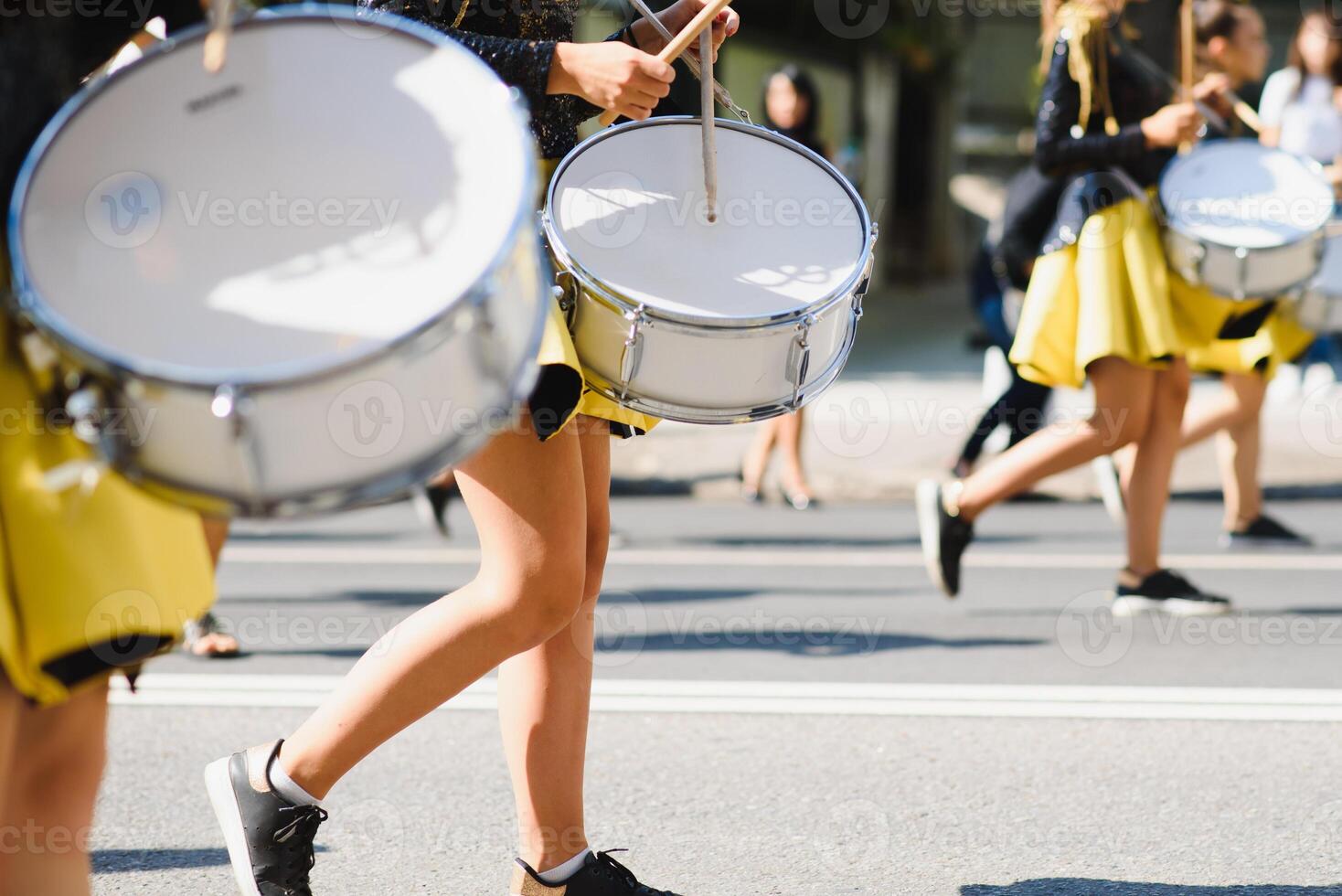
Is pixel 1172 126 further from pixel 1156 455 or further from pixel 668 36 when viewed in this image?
pixel 668 36

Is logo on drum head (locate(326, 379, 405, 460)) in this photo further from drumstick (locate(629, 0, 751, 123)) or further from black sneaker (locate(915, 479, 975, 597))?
black sneaker (locate(915, 479, 975, 597))

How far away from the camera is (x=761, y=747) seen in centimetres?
360

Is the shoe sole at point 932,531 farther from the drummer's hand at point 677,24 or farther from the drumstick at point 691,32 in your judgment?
the drumstick at point 691,32

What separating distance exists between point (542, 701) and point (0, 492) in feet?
3.55

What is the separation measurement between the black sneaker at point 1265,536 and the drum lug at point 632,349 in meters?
4.58

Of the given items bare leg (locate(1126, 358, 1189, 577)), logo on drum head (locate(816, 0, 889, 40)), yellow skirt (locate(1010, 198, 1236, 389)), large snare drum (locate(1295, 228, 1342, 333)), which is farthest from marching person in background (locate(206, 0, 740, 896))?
logo on drum head (locate(816, 0, 889, 40))

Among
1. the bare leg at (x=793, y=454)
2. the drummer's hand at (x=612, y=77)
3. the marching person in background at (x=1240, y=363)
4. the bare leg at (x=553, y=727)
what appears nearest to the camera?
the drummer's hand at (x=612, y=77)

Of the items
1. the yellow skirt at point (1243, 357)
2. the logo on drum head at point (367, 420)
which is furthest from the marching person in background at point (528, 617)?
the yellow skirt at point (1243, 357)

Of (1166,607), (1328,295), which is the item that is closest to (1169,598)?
(1166,607)

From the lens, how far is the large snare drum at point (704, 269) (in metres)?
2.28

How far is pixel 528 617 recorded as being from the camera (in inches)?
91.9

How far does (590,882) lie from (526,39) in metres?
1.27

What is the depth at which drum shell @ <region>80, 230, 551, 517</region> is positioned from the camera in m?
1.54

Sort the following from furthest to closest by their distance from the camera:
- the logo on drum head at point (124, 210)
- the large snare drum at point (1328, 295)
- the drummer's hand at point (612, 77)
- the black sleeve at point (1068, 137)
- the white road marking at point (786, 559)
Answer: the white road marking at point (786, 559) → the large snare drum at point (1328, 295) → the black sleeve at point (1068, 137) → the drummer's hand at point (612, 77) → the logo on drum head at point (124, 210)
